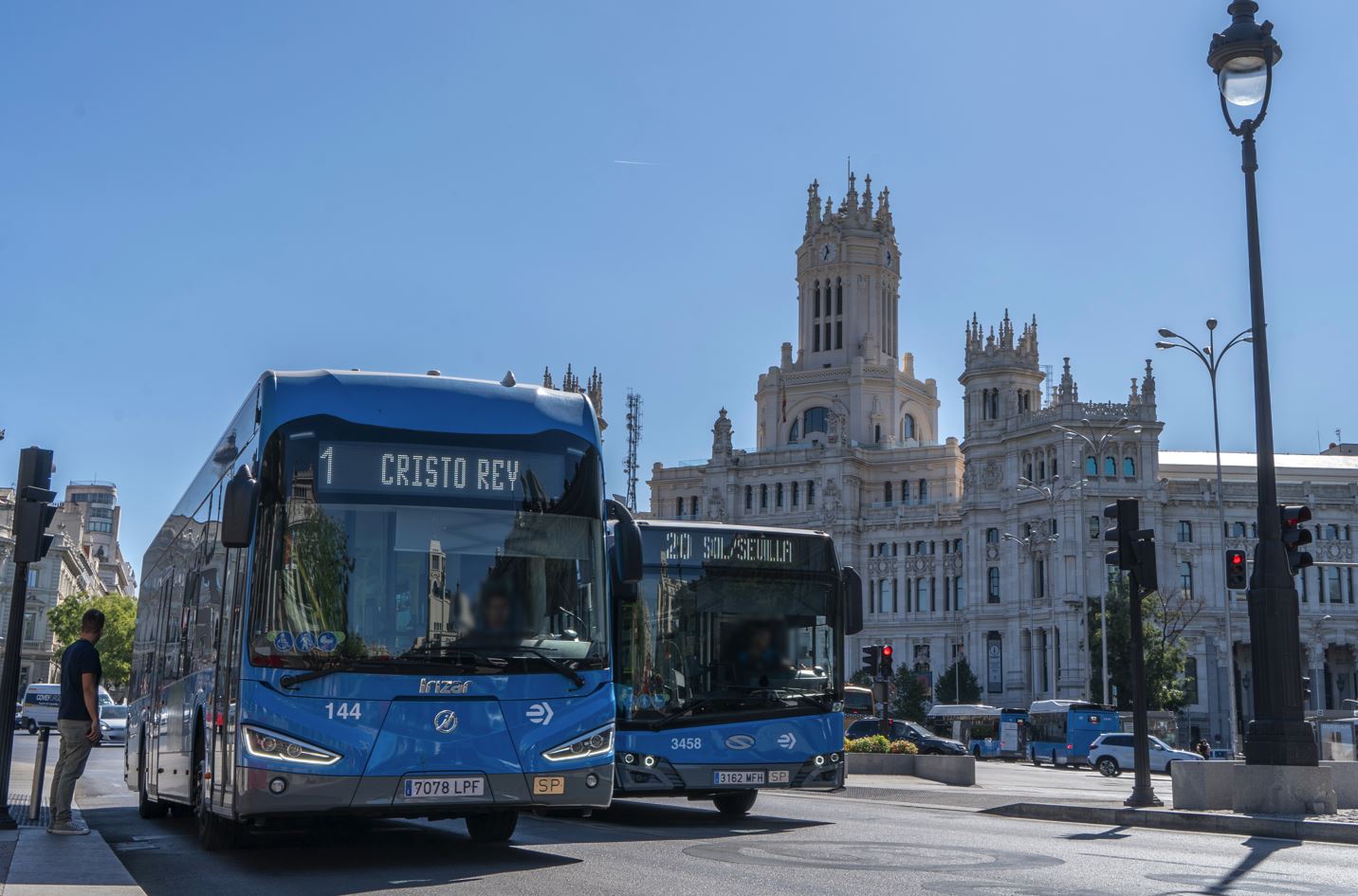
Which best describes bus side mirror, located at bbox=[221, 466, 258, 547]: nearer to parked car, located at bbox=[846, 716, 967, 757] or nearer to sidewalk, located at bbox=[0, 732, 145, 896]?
sidewalk, located at bbox=[0, 732, 145, 896]

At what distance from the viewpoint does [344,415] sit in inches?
386

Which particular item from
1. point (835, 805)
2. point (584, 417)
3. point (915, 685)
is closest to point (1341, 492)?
point (915, 685)

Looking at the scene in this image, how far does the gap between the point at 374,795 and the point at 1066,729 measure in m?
53.3

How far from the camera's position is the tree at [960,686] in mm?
84625

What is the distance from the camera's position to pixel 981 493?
287ft

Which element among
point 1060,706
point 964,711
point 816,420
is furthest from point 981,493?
point 1060,706

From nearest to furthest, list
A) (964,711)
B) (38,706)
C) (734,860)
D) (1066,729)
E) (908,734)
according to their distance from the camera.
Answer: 1. (734,860)
2. (908,734)
3. (38,706)
4. (1066,729)
5. (964,711)

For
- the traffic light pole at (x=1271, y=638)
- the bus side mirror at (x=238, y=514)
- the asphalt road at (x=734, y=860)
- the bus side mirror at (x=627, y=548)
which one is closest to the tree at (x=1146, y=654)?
the traffic light pole at (x=1271, y=638)

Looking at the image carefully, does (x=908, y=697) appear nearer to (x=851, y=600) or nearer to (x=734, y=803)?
(x=734, y=803)

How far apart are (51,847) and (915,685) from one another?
78.7 meters

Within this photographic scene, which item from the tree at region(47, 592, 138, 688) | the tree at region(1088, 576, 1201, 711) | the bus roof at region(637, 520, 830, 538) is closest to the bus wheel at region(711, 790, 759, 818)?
the bus roof at region(637, 520, 830, 538)

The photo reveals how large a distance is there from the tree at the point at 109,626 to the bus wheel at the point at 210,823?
73.9 m

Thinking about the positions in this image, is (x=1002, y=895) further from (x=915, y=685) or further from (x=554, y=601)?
(x=915, y=685)

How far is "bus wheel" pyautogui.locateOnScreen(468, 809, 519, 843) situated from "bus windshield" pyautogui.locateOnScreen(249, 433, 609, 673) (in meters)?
2.15
